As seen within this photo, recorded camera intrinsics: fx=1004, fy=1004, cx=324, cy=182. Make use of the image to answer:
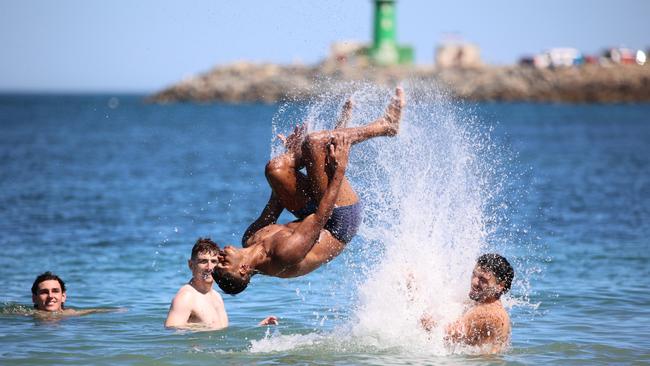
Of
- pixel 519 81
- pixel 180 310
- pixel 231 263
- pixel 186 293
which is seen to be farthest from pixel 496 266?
pixel 519 81

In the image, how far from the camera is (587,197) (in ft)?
98.1

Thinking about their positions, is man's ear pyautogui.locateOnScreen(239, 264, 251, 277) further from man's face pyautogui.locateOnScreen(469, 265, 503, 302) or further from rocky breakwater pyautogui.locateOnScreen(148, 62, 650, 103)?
rocky breakwater pyautogui.locateOnScreen(148, 62, 650, 103)

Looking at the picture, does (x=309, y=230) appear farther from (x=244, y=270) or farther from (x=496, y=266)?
(x=496, y=266)

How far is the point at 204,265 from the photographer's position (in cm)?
1152

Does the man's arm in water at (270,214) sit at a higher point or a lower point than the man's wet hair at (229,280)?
higher

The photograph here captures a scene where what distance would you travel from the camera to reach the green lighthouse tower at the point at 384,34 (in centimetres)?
9762

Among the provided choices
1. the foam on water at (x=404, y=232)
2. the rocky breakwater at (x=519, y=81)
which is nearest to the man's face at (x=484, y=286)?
the foam on water at (x=404, y=232)

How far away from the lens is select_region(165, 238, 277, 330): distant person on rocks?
11453 millimetres

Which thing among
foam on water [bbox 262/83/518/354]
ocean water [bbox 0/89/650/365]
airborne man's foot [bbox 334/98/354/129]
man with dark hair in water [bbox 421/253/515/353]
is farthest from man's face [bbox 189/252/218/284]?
man with dark hair in water [bbox 421/253/515/353]

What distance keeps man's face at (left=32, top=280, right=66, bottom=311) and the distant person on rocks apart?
1.66 m

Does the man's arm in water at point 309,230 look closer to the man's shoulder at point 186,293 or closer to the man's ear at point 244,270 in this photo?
the man's ear at point 244,270

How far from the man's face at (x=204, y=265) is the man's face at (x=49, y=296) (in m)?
2.09

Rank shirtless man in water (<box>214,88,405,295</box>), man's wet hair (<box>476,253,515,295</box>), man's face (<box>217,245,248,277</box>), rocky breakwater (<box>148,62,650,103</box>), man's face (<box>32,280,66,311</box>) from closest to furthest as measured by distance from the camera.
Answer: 1. man's face (<box>217,245,248,277</box>)
2. shirtless man in water (<box>214,88,405,295</box>)
3. man's wet hair (<box>476,253,515,295</box>)
4. man's face (<box>32,280,66,311</box>)
5. rocky breakwater (<box>148,62,650,103</box>)

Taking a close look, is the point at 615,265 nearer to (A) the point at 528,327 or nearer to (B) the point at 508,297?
(B) the point at 508,297
